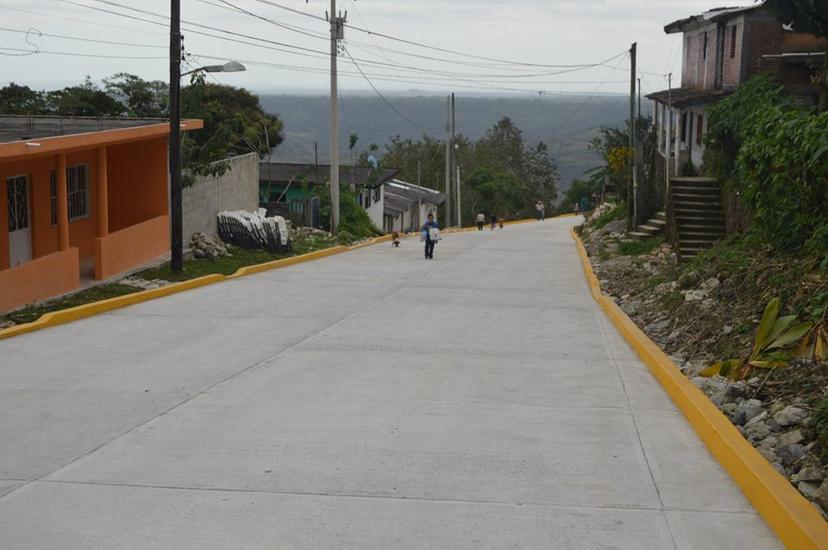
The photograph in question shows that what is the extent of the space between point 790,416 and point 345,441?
3.68 metres

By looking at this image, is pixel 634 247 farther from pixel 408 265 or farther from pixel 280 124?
pixel 280 124

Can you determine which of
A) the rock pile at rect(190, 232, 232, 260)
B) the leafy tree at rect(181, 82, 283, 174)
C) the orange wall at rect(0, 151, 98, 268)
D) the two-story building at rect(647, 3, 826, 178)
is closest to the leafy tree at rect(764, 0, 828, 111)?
the two-story building at rect(647, 3, 826, 178)

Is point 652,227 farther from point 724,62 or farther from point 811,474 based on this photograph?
point 811,474

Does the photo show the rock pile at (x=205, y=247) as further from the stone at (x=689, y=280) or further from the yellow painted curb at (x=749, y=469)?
the yellow painted curb at (x=749, y=469)

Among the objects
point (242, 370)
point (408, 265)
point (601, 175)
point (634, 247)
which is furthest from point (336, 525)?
point (601, 175)

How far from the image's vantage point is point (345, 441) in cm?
880

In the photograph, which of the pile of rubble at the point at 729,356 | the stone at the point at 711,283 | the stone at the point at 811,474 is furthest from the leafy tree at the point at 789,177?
the stone at the point at 811,474

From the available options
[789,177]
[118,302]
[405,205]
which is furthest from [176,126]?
Answer: [405,205]

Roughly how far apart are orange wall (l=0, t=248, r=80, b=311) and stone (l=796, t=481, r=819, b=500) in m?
14.1

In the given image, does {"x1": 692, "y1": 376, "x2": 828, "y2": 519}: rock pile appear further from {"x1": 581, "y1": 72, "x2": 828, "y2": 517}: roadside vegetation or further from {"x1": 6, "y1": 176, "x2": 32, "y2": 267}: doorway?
{"x1": 6, "y1": 176, "x2": 32, "y2": 267}: doorway

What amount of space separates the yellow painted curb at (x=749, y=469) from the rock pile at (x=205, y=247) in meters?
17.9

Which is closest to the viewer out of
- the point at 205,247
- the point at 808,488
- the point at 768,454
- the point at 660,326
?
the point at 808,488

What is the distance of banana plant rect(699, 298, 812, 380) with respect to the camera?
35.4 ft

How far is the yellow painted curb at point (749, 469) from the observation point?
21.0 ft
